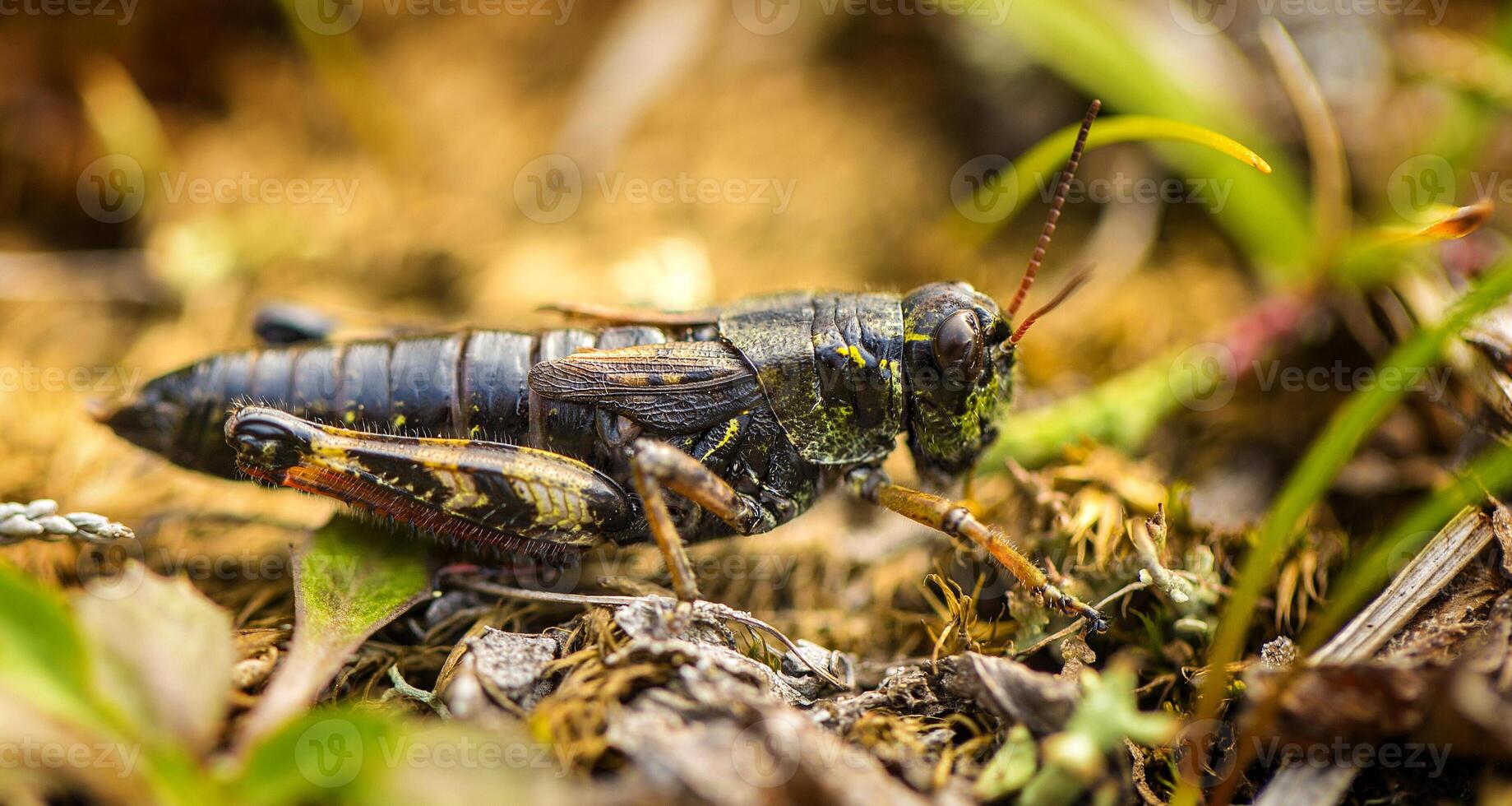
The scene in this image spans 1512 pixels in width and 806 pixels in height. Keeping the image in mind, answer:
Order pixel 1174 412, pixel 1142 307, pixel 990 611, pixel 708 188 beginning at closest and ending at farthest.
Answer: pixel 990 611, pixel 1174 412, pixel 1142 307, pixel 708 188

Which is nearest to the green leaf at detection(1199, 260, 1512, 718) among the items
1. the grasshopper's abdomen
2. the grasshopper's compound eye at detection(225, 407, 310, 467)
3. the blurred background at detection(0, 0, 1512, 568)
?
the blurred background at detection(0, 0, 1512, 568)

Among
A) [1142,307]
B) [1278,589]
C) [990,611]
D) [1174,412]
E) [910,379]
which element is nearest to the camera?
[1278,589]

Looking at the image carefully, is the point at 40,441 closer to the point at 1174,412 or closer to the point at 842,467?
the point at 842,467

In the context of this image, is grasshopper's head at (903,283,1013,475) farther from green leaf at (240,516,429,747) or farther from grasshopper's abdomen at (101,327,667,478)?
green leaf at (240,516,429,747)

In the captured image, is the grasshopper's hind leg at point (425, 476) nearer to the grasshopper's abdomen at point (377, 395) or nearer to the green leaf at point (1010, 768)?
the grasshopper's abdomen at point (377, 395)

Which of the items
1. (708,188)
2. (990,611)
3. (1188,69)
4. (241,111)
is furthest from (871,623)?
(241,111)

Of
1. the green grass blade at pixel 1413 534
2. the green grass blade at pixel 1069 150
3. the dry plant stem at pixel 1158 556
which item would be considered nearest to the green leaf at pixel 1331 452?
the dry plant stem at pixel 1158 556

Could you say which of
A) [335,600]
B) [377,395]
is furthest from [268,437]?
[335,600]

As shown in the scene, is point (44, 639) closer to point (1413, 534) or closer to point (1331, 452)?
point (1331, 452)
